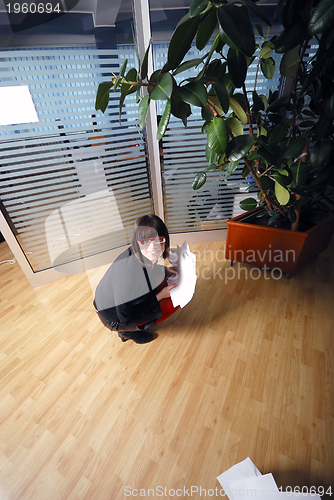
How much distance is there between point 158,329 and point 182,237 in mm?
1131

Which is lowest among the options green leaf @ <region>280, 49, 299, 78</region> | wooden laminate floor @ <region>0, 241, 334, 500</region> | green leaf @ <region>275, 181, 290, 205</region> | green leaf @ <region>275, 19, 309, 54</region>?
wooden laminate floor @ <region>0, 241, 334, 500</region>

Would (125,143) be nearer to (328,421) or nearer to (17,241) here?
(17,241)

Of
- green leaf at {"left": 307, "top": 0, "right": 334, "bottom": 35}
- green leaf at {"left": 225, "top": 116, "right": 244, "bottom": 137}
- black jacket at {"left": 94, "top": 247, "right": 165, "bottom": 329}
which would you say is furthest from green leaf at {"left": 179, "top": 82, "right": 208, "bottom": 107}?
black jacket at {"left": 94, "top": 247, "right": 165, "bottom": 329}

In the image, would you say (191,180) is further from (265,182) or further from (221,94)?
(221,94)

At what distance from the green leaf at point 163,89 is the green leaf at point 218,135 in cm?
38

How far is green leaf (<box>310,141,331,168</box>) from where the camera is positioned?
1368 mm

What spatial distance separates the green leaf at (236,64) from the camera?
39.1 inches

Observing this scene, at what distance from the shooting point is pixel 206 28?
85 centimetres

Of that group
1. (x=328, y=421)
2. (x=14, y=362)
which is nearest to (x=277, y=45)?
(x=328, y=421)

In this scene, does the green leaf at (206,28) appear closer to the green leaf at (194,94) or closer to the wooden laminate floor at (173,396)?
the green leaf at (194,94)

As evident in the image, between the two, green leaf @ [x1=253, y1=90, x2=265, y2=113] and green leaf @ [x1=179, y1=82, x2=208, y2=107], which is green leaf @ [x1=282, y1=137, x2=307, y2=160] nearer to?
green leaf @ [x1=253, y1=90, x2=265, y2=113]

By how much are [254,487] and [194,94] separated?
1589 mm

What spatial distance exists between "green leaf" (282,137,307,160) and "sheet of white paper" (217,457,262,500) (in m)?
1.55

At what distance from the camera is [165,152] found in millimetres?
2057
